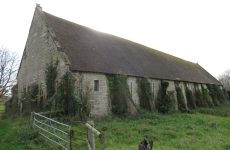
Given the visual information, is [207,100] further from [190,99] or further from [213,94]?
[190,99]

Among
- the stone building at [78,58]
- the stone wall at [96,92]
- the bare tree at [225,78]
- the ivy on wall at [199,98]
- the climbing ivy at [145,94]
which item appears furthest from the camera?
the bare tree at [225,78]

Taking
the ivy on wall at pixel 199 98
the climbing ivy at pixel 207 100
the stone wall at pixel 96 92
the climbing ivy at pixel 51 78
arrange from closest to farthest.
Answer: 1. the stone wall at pixel 96 92
2. the climbing ivy at pixel 51 78
3. the ivy on wall at pixel 199 98
4. the climbing ivy at pixel 207 100

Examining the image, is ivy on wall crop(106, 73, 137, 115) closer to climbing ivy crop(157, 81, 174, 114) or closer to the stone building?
the stone building

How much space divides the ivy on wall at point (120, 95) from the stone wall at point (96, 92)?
45 cm

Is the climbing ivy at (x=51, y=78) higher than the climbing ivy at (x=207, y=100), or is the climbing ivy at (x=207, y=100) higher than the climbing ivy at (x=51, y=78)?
the climbing ivy at (x=51, y=78)

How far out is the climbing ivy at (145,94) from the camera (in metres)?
13.9

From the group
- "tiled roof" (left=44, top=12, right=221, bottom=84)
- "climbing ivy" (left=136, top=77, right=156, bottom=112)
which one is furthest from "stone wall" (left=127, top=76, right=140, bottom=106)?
"tiled roof" (left=44, top=12, right=221, bottom=84)

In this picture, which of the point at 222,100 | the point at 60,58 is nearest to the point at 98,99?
the point at 60,58

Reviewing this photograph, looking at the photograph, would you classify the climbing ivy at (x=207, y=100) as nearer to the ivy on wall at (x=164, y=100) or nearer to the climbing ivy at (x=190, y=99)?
the climbing ivy at (x=190, y=99)

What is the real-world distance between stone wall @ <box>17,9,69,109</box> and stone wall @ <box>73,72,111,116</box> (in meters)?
1.43

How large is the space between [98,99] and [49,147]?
5.73m

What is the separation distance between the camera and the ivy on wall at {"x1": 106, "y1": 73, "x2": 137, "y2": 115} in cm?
1152

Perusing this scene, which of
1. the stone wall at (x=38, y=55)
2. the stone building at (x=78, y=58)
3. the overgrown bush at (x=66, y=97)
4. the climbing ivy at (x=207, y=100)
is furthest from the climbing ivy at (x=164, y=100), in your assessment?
the stone wall at (x=38, y=55)

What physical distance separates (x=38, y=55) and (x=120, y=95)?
8335 mm
